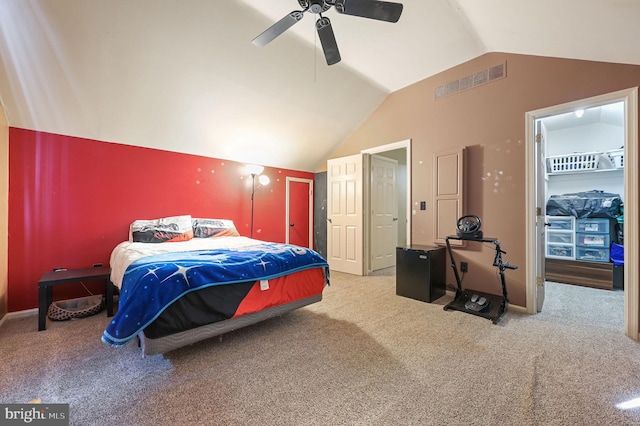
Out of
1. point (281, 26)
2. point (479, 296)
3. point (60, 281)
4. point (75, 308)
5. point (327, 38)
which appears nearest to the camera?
point (281, 26)

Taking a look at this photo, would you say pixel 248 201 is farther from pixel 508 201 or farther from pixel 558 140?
pixel 558 140

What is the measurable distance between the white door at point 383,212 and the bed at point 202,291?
84.5 inches

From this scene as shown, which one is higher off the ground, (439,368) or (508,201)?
(508,201)

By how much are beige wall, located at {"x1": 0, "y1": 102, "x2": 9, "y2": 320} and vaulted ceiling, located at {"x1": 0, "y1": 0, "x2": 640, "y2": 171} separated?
0.20m

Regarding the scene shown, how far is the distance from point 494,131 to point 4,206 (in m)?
5.34

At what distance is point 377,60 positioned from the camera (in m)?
3.33

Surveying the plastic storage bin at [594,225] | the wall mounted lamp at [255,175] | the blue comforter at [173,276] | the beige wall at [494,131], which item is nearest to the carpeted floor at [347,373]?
the blue comforter at [173,276]

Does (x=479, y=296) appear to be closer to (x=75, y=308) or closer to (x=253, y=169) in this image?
(x=253, y=169)

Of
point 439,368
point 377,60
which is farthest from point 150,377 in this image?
point 377,60

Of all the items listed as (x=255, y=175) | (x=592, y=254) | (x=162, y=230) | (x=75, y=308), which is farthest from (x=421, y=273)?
(x=75, y=308)

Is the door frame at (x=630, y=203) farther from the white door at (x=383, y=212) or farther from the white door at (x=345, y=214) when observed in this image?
the white door at (x=345, y=214)

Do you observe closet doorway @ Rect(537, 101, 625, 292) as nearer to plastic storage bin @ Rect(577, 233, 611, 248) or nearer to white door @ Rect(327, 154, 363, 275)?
plastic storage bin @ Rect(577, 233, 611, 248)

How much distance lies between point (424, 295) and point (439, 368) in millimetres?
1444

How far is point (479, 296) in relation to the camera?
296 centimetres
